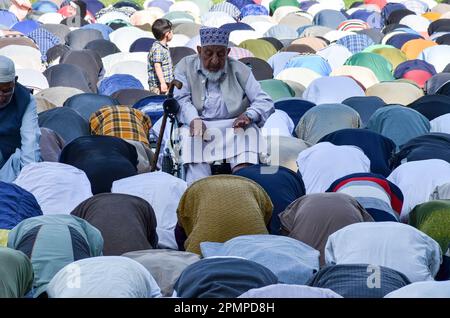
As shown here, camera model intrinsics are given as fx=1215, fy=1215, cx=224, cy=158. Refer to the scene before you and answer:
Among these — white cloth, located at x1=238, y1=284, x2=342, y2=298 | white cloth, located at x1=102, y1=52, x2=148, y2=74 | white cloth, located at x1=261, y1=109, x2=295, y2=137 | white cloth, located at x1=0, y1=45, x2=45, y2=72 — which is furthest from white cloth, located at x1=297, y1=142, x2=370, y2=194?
white cloth, located at x1=102, y1=52, x2=148, y2=74

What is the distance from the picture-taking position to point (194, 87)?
26.9ft

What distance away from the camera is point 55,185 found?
760 centimetres

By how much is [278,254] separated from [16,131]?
2.61 m

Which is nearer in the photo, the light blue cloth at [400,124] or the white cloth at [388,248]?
the white cloth at [388,248]

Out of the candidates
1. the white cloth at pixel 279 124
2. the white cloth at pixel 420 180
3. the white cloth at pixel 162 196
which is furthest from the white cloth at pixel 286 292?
the white cloth at pixel 279 124

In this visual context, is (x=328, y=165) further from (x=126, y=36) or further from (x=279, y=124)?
(x=126, y=36)

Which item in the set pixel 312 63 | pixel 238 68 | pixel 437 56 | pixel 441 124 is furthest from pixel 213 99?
pixel 437 56

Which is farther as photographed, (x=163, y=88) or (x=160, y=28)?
(x=163, y=88)

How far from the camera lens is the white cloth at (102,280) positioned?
5137 mm

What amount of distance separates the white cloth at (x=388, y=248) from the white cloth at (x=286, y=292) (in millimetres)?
1250

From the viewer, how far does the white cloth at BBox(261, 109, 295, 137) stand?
10.3 metres

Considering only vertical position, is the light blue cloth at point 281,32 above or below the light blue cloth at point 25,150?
below

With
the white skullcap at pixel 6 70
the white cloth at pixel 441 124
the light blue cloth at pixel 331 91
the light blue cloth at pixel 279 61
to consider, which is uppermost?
the white skullcap at pixel 6 70

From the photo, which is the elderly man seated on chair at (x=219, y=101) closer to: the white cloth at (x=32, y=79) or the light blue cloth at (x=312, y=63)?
the white cloth at (x=32, y=79)
